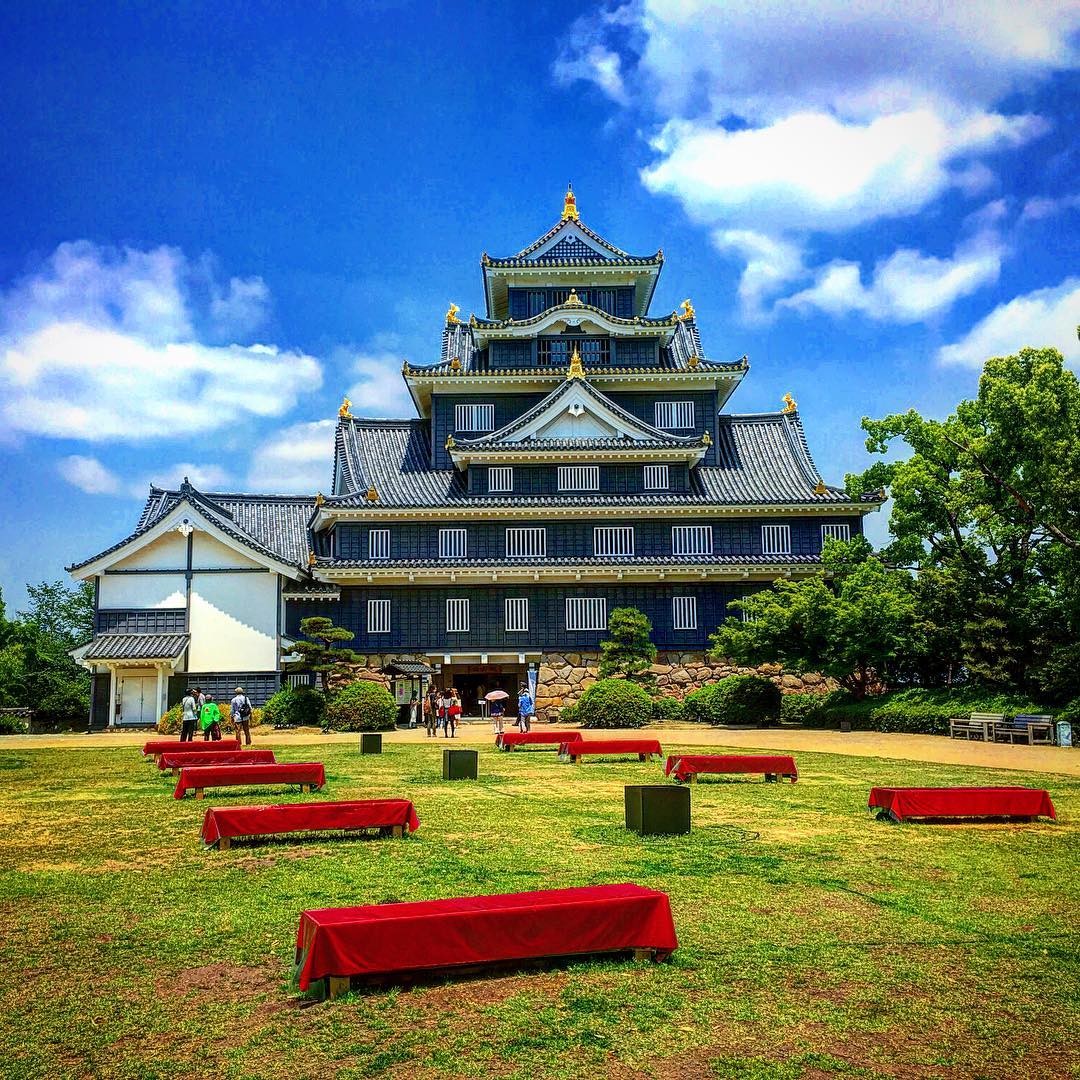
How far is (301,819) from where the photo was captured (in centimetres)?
1438

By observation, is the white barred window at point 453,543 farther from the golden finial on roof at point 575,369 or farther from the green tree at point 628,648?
the golden finial on roof at point 575,369

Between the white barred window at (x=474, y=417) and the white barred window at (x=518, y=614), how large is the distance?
9386 millimetres

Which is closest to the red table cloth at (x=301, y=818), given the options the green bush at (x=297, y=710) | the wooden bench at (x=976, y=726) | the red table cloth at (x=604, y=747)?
the red table cloth at (x=604, y=747)

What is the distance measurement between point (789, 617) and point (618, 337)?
20.2 meters

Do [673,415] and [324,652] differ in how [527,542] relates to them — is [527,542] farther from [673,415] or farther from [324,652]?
[324,652]

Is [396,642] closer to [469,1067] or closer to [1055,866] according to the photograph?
[1055,866]

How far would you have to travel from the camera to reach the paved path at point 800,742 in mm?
25736

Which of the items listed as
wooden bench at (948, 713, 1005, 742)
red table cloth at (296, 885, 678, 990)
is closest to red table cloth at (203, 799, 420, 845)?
red table cloth at (296, 885, 678, 990)

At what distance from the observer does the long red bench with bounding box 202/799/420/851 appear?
14.1m

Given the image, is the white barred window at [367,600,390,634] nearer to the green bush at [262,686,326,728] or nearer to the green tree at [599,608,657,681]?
the green bush at [262,686,326,728]

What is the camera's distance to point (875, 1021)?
7.55 meters

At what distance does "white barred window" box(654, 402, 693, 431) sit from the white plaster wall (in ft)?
66.2

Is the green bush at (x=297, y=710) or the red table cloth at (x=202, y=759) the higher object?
the green bush at (x=297, y=710)

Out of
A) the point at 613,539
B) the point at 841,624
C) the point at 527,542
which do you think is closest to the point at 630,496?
the point at 613,539
